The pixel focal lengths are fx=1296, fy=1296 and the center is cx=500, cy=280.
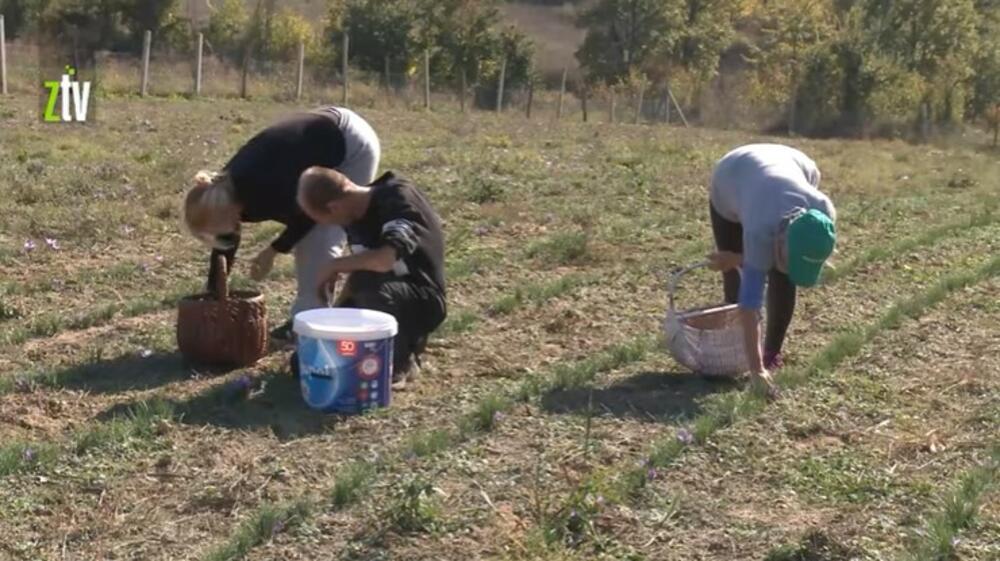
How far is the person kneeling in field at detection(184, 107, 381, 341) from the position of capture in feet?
18.3

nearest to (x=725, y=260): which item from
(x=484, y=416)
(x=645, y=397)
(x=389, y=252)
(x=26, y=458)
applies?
(x=645, y=397)

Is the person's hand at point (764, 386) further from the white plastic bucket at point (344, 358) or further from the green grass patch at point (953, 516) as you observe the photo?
the white plastic bucket at point (344, 358)

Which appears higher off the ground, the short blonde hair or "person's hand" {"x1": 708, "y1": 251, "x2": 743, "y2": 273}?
the short blonde hair

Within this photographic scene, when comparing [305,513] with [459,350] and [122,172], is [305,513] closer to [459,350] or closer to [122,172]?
[459,350]

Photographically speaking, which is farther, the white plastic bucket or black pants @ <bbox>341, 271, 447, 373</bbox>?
black pants @ <bbox>341, 271, 447, 373</bbox>

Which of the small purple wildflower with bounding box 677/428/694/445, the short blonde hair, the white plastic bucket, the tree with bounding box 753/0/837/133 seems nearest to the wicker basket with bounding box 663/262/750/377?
the small purple wildflower with bounding box 677/428/694/445

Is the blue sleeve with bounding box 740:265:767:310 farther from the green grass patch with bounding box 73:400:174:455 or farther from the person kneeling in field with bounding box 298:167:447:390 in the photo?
the green grass patch with bounding box 73:400:174:455

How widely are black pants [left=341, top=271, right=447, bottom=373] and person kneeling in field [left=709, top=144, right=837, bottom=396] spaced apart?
4.17ft

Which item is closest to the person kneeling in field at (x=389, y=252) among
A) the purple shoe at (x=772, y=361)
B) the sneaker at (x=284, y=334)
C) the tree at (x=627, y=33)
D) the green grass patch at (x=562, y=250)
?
the sneaker at (x=284, y=334)

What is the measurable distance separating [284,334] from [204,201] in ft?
3.25

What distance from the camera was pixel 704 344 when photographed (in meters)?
5.75

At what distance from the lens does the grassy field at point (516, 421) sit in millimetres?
4047

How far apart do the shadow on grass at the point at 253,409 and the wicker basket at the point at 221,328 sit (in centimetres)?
18

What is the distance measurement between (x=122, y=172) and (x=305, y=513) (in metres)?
7.80
